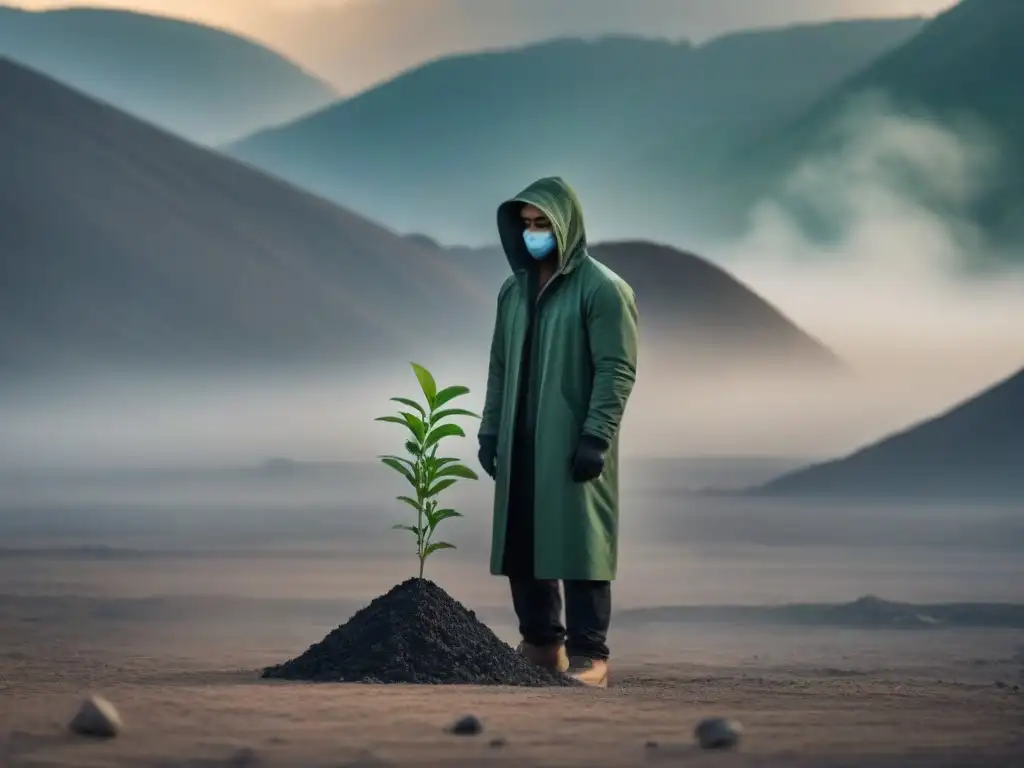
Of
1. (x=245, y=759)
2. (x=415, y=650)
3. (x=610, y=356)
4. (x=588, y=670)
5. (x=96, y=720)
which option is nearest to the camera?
(x=245, y=759)

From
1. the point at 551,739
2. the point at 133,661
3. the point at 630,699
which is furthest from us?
the point at 133,661

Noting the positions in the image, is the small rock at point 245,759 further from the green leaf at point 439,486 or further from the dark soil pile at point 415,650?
the green leaf at point 439,486

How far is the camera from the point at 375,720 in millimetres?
4863

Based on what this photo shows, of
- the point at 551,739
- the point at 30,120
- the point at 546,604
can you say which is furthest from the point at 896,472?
the point at 30,120

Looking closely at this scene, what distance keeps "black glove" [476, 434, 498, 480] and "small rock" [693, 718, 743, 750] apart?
234cm

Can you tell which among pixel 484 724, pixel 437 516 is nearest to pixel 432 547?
pixel 437 516

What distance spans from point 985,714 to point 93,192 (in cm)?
2060

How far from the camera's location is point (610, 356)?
252 inches

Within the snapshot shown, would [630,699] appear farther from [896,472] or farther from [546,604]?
[896,472]

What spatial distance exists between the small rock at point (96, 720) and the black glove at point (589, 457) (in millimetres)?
2160

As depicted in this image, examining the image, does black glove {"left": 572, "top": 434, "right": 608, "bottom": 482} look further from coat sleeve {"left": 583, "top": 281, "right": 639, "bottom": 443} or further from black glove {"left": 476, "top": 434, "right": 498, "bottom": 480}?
black glove {"left": 476, "top": 434, "right": 498, "bottom": 480}

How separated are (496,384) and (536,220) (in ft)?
2.16

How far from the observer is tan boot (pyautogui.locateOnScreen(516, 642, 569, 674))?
6672 millimetres

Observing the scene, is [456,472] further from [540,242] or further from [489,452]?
[540,242]
